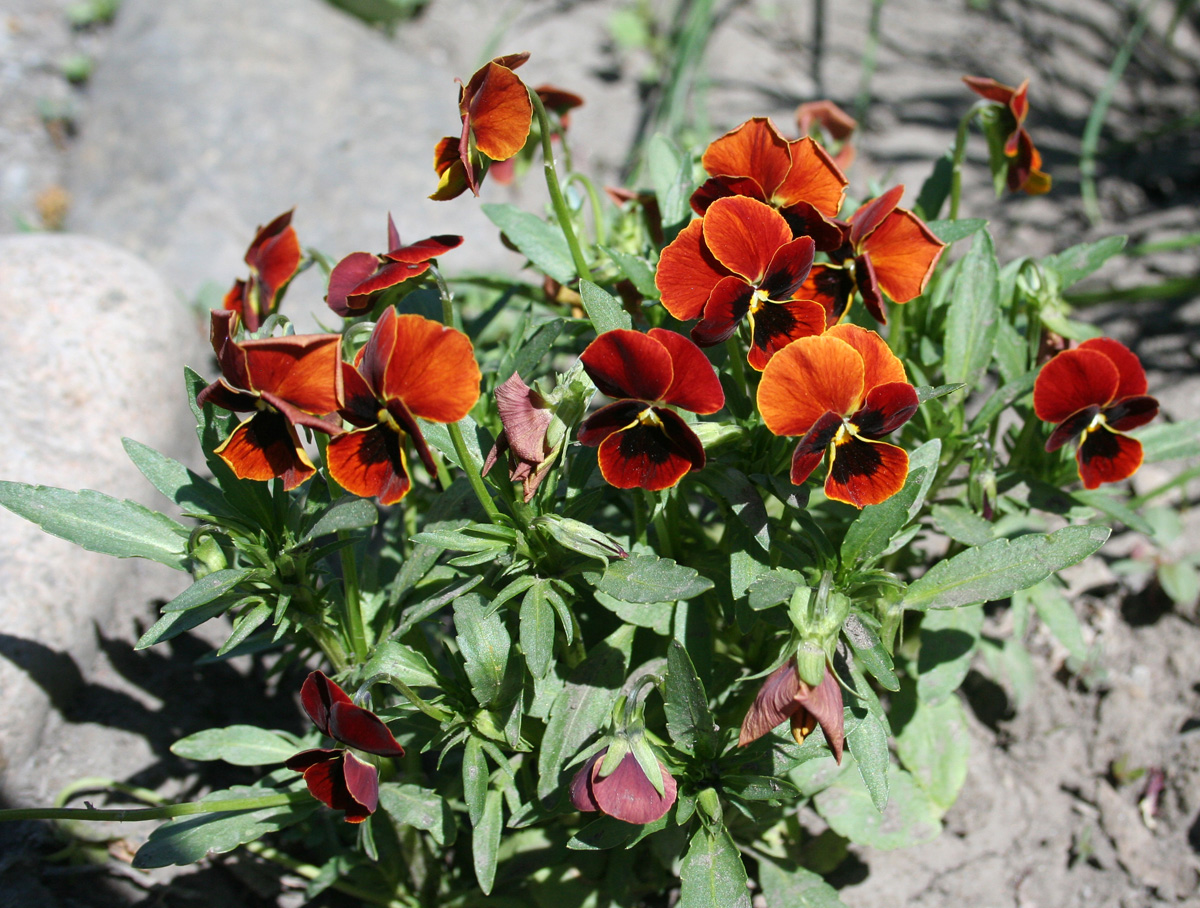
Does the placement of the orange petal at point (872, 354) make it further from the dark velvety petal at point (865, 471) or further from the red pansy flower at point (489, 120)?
the red pansy flower at point (489, 120)

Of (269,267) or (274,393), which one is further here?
(269,267)

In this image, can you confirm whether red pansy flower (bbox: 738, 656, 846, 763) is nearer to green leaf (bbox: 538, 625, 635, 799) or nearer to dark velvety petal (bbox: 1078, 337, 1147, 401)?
green leaf (bbox: 538, 625, 635, 799)

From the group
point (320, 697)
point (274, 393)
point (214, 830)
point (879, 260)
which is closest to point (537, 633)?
point (320, 697)

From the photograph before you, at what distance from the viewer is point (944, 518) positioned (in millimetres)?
1857

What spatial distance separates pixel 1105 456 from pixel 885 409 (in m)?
0.62

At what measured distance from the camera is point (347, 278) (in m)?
1.67

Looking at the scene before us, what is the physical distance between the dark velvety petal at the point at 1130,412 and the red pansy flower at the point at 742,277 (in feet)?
2.12

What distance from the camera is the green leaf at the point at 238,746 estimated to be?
1.91 metres

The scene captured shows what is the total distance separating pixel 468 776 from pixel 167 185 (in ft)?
11.9

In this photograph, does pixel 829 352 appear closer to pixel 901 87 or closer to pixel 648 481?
pixel 648 481

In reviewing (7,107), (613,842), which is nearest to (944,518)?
(613,842)

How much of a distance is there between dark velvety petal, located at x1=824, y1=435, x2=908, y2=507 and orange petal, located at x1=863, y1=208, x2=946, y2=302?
1.19 feet

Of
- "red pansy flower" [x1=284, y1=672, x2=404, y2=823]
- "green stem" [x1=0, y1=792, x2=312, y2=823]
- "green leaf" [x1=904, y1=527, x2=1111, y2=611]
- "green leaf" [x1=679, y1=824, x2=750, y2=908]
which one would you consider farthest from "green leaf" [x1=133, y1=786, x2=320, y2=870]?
"green leaf" [x1=904, y1=527, x2=1111, y2=611]

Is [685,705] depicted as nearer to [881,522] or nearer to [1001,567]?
[881,522]
